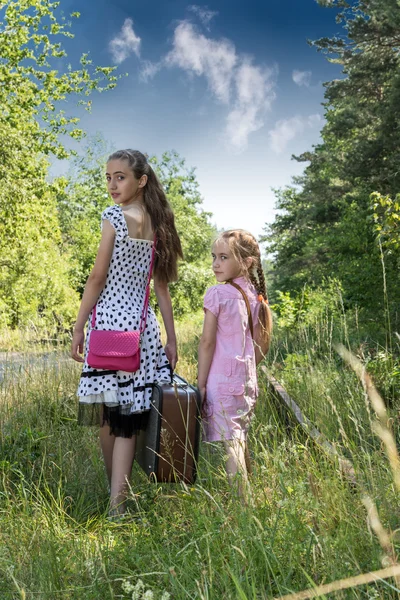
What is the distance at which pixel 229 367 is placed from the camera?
384cm

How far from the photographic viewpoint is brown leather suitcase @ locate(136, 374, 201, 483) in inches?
144

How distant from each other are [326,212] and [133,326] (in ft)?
86.4

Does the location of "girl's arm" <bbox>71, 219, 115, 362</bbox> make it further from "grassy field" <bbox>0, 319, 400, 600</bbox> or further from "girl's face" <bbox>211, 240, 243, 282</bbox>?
"grassy field" <bbox>0, 319, 400, 600</bbox>

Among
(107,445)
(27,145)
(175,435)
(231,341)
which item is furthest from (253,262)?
(27,145)

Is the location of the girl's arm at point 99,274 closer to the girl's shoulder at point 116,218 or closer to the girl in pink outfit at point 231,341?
the girl's shoulder at point 116,218

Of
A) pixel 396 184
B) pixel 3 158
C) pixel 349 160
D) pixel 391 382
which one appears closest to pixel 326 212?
pixel 349 160

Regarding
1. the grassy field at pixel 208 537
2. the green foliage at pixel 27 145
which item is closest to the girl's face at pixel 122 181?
the grassy field at pixel 208 537

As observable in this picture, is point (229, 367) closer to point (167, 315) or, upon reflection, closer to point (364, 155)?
point (167, 315)

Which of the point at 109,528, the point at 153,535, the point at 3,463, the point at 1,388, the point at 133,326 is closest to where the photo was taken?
the point at 153,535

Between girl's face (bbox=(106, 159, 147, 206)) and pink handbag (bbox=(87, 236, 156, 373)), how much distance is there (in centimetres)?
79

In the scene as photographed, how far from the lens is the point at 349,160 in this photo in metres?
22.7

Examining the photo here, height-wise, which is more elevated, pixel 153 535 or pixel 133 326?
pixel 133 326

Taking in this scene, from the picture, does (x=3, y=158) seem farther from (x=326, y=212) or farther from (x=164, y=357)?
(x=164, y=357)

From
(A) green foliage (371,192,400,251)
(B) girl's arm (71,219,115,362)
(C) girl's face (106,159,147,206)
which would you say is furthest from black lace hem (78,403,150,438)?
(A) green foliage (371,192,400,251)
